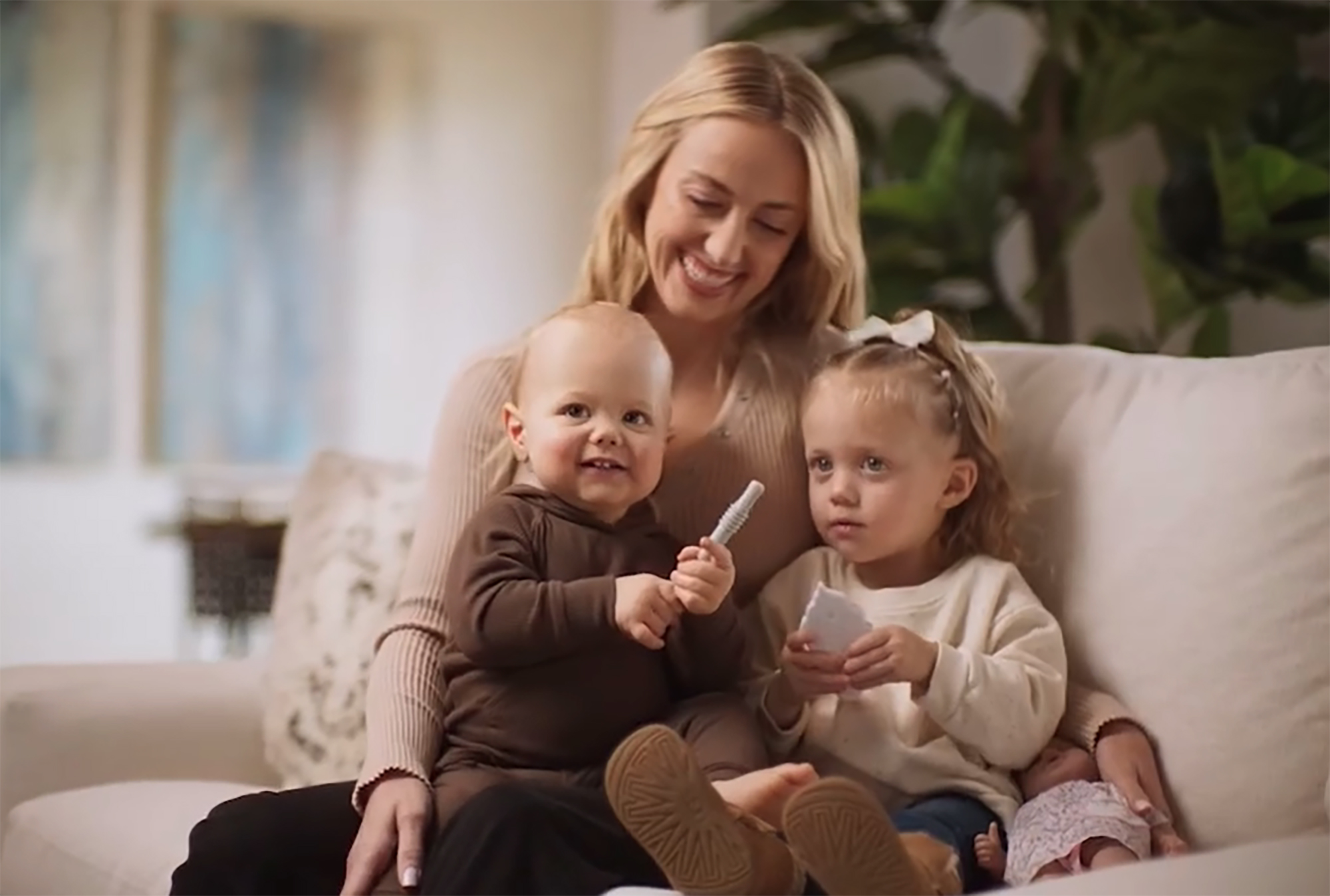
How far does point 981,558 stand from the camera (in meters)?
1.35

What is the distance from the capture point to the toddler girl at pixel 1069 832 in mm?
1153

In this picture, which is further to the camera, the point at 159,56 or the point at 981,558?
the point at 159,56

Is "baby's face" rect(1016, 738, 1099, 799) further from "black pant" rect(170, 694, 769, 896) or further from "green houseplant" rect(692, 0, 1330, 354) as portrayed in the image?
"green houseplant" rect(692, 0, 1330, 354)

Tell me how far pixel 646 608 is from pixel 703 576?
0.05m

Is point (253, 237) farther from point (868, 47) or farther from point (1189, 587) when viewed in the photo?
point (1189, 587)

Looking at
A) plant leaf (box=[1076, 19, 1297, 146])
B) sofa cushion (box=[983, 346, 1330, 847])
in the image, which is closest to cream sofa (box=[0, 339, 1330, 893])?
sofa cushion (box=[983, 346, 1330, 847])

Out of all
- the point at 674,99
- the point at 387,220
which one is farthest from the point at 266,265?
the point at 674,99

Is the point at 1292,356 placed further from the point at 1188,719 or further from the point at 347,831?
the point at 347,831

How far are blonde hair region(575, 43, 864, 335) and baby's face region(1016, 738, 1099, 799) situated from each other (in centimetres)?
46

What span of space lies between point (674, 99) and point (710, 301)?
19cm

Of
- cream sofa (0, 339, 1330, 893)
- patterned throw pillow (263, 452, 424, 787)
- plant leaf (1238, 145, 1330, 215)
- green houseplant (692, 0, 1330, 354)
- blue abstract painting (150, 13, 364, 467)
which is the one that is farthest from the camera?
blue abstract painting (150, 13, 364, 467)

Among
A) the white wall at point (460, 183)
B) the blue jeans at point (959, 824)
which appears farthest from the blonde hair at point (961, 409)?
the white wall at point (460, 183)

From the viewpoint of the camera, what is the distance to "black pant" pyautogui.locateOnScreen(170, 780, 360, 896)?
118 cm

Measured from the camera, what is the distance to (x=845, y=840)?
99 cm
